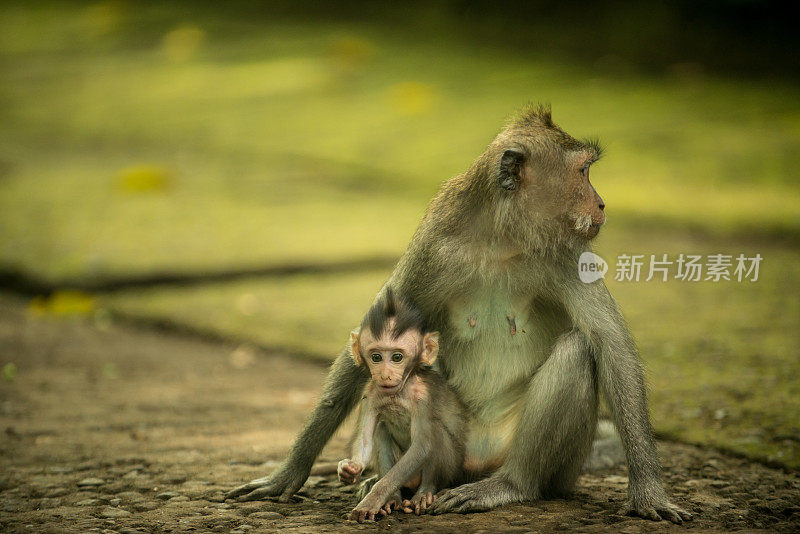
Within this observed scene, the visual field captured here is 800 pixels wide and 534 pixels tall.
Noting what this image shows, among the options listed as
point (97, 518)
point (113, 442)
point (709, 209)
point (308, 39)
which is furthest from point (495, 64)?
point (97, 518)

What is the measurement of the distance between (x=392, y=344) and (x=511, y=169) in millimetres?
828

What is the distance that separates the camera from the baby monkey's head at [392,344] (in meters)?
3.73

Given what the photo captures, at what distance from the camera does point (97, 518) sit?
3.78 metres

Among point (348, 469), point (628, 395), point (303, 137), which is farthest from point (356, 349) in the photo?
point (303, 137)

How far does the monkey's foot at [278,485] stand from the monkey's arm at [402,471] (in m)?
0.48

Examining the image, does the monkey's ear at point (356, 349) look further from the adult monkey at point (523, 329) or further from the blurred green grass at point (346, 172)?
the blurred green grass at point (346, 172)

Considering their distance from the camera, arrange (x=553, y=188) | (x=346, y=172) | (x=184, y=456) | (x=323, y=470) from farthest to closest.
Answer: (x=346, y=172) → (x=184, y=456) → (x=323, y=470) → (x=553, y=188)

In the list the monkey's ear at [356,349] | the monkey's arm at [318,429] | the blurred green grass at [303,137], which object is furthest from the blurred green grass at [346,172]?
the monkey's ear at [356,349]

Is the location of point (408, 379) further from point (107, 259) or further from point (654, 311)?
point (107, 259)

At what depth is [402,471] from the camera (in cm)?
367

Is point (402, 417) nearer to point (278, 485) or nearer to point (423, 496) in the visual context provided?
point (423, 496)

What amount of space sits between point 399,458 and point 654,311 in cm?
334

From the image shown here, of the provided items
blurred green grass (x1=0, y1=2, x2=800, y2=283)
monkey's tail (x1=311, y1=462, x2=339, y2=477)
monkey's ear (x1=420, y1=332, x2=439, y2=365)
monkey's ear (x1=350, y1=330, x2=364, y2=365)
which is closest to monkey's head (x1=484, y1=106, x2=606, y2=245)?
monkey's ear (x1=420, y1=332, x2=439, y2=365)

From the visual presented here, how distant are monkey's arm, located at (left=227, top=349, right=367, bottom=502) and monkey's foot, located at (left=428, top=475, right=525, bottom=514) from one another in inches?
23.6
